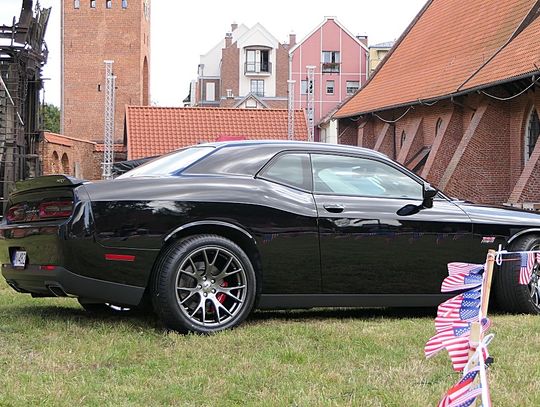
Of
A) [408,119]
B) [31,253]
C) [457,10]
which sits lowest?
[31,253]

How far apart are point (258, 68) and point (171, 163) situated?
7635cm

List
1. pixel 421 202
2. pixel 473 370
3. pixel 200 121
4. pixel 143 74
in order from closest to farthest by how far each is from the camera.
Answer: pixel 473 370
pixel 421 202
pixel 200 121
pixel 143 74

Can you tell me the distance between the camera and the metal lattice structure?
3419 centimetres

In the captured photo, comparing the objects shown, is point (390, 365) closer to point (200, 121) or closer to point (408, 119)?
point (408, 119)

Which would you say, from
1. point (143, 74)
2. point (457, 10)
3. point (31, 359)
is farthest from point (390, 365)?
point (143, 74)

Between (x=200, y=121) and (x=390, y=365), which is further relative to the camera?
(x=200, y=121)

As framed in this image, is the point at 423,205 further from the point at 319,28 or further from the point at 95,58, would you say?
the point at 319,28

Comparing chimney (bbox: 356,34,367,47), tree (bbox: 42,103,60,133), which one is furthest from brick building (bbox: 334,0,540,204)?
tree (bbox: 42,103,60,133)

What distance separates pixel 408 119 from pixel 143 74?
35.5 m

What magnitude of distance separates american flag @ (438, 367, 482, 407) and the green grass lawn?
127cm

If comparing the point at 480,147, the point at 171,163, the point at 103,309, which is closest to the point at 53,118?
the point at 480,147

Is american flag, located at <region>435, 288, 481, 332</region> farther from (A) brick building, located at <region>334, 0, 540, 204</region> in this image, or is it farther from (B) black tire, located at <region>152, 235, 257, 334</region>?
(A) brick building, located at <region>334, 0, 540, 204</region>

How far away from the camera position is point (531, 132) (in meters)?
24.4

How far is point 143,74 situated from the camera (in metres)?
63.1
